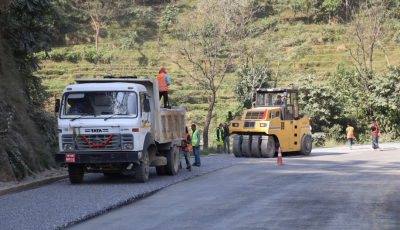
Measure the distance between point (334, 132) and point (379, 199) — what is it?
30.2 m

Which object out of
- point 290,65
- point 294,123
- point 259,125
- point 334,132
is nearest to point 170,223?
point 259,125

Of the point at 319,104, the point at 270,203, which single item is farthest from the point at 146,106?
the point at 319,104

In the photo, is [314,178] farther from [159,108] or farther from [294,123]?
[294,123]

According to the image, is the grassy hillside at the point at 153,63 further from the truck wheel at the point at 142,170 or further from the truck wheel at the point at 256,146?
the truck wheel at the point at 142,170

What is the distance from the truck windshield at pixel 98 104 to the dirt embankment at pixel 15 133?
1908 millimetres

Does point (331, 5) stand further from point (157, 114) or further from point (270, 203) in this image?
point (270, 203)

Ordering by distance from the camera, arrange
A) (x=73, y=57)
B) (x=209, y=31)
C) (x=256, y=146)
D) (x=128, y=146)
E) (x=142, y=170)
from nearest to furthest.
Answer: (x=128, y=146) < (x=142, y=170) < (x=256, y=146) < (x=209, y=31) < (x=73, y=57)

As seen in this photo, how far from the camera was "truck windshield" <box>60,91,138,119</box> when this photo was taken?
13.7 m

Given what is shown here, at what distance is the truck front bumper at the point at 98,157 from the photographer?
13305 millimetres

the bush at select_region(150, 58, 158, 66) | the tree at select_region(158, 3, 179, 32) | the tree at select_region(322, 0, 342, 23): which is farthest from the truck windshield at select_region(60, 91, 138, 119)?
the tree at select_region(322, 0, 342, 23)

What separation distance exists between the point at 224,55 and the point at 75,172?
3823cm

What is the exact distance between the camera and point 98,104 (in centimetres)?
1381

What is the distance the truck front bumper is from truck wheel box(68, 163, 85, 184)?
0.51m

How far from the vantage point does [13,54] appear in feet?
59.9
